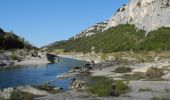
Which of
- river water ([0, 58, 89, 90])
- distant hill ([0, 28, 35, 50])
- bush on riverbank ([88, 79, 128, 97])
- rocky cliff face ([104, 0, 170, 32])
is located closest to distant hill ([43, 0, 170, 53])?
rocky cliff face ([104, 0, 170, 32])

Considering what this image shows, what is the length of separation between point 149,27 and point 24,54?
57.5 meters

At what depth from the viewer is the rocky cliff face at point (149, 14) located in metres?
150

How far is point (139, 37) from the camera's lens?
500ft

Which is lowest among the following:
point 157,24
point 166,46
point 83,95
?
point 83,95

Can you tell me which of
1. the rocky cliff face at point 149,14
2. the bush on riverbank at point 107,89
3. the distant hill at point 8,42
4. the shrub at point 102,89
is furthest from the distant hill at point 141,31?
the shrub at point 102,89

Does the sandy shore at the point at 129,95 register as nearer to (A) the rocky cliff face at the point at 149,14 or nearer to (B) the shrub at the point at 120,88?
(B) the shrub at the point at 120,88

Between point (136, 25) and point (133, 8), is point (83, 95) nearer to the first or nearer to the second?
point (136, 25)

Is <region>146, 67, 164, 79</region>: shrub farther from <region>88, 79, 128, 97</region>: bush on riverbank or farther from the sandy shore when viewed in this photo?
<region>88, 79, 128, 97</region>: bush on riverbank

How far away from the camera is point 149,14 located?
16138 centimetres

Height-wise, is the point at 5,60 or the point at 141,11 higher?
the point at 141,11

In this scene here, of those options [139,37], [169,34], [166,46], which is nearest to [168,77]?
[166,46]

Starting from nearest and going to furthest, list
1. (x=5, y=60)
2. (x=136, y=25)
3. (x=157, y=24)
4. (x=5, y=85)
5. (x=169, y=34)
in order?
(x=5, y=85) → (x=5, y=60) → (x=169, y=34) → (x=157, y=24) → (x=136, y=25)

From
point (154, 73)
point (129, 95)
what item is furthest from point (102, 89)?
point (154, 73)

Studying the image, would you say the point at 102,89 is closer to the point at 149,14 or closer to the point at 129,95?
the point at 129,95
